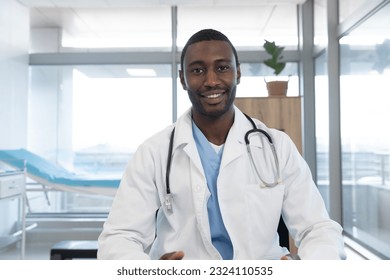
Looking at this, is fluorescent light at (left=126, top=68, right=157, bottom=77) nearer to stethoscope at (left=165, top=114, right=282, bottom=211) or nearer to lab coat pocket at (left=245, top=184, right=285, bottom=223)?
stethoscope at (left=165, top=114, right=282, bottom=211)

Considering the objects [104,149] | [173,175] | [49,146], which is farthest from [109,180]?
[173,175]

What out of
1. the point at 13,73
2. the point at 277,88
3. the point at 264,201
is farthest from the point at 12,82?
the point at 264,201

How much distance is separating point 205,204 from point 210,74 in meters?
0.27

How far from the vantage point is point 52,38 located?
3494mm

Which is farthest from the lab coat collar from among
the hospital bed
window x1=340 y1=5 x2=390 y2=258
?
the hospital bed

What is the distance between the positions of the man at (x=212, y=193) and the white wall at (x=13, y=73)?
2.50m

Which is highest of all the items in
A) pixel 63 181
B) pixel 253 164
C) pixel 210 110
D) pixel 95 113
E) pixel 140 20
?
pixel 140 20

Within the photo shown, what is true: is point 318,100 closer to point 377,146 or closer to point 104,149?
point 377,146

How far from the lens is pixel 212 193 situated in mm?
835

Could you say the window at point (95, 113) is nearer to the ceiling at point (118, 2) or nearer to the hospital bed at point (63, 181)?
the ceiling at point (118, 2)

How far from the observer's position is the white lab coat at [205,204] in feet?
2.58

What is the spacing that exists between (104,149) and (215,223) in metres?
2.79

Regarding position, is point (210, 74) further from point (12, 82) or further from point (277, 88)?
point (12, 82)

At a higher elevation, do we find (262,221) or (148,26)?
(148,26)
